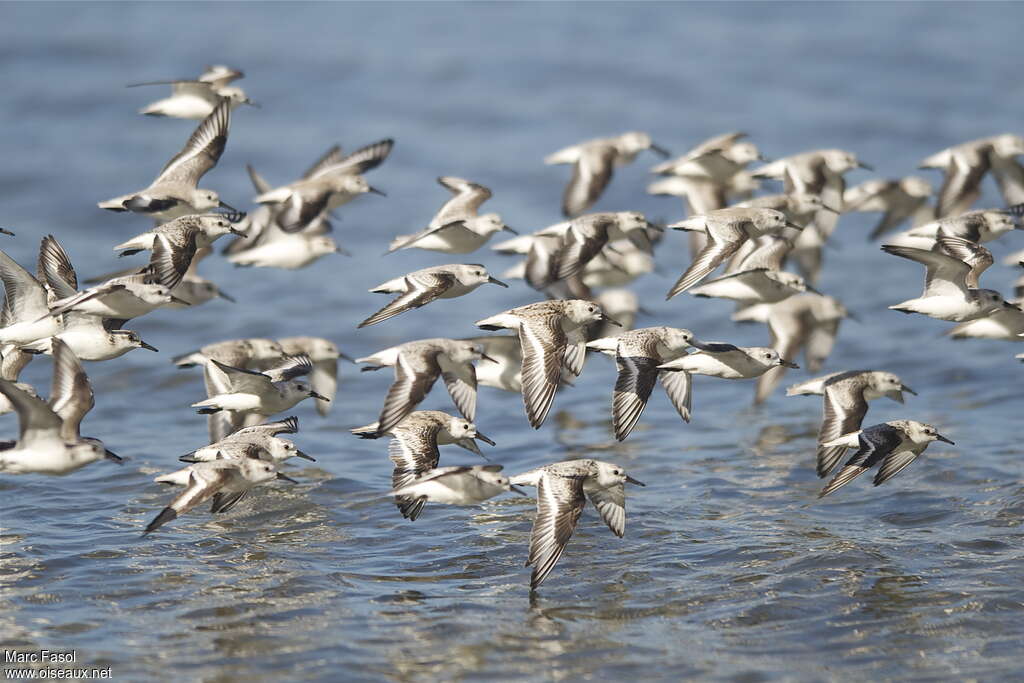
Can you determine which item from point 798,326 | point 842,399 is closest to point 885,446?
point 842,399

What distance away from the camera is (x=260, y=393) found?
8.86 meters

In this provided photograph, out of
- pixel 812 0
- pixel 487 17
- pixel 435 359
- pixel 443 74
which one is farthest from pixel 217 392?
pixel 812 0

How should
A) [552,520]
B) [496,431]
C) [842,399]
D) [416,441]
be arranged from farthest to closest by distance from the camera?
1. [496,431]
2. [842,399]
3. [416,441]
4. [552,520]

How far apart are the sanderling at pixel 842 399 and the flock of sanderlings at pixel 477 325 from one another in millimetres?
13

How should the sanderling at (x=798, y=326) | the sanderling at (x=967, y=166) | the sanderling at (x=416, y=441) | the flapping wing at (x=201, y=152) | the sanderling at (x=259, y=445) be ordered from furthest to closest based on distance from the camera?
the sanderling at (x=798, y=326)
the sanderling at (x=967, y=166)
the flapping wing at (x=201, y=152)
the sanderling at (x=416, y=441)
the sanderling at (x=259, y=445)

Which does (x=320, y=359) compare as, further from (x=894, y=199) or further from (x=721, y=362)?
(x=894, y=199)

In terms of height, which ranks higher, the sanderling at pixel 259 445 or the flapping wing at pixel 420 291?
the flapping wing at pixel 420 291

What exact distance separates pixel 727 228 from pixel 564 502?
2.65 meters

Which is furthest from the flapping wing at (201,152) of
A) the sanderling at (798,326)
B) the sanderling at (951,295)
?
the sanderling at (951,295)

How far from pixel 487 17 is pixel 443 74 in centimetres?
387

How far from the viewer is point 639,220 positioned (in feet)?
32.6

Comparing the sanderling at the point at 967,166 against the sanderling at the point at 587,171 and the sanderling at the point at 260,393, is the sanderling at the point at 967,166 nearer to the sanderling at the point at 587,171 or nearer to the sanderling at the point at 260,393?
the sanderling at the point at 587,171

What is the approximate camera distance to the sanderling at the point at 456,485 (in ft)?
24.3

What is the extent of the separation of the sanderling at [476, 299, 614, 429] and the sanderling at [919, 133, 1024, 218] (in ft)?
13.8
